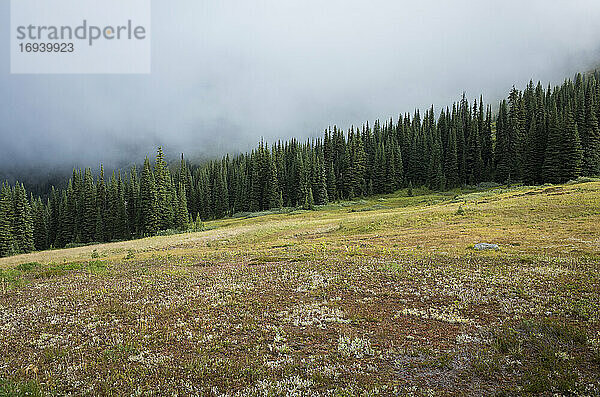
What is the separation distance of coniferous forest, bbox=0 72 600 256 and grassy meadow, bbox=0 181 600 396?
76260 mm

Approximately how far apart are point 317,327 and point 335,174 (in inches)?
5381

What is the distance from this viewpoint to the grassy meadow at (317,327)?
28.7ft

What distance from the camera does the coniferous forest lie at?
93938 millimetres

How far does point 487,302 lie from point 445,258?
10.9 metres

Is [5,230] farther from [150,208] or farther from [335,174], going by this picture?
[335,174]

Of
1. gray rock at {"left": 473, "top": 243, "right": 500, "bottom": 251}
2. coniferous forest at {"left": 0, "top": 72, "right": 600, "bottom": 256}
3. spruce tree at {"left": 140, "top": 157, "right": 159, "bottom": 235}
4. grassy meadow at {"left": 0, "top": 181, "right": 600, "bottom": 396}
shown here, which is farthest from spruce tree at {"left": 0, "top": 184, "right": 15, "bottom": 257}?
gray rock at {"left": 473, "top": 243, "right": 500, "bottom": 251}

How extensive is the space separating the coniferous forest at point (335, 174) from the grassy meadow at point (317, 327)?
3002 inches

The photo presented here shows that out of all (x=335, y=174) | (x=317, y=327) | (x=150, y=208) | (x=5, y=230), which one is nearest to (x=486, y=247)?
(x=317, y=327)

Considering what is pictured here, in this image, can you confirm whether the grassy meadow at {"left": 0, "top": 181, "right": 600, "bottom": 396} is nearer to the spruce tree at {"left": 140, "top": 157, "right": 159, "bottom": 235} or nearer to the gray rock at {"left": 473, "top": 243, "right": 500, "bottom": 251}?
the gray rock at {"left": 473, "top": 243, "right": 500, "bottom": 251}

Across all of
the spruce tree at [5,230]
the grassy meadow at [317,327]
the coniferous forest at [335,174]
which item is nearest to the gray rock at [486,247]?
the grassy meadow at [317,327]

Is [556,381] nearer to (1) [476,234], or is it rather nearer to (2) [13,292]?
(2) [13,292]

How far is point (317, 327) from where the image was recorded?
1298 centimetres

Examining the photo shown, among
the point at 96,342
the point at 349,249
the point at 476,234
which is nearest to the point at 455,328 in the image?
the point at 96,342

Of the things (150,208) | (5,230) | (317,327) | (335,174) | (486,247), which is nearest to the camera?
(317,327)
